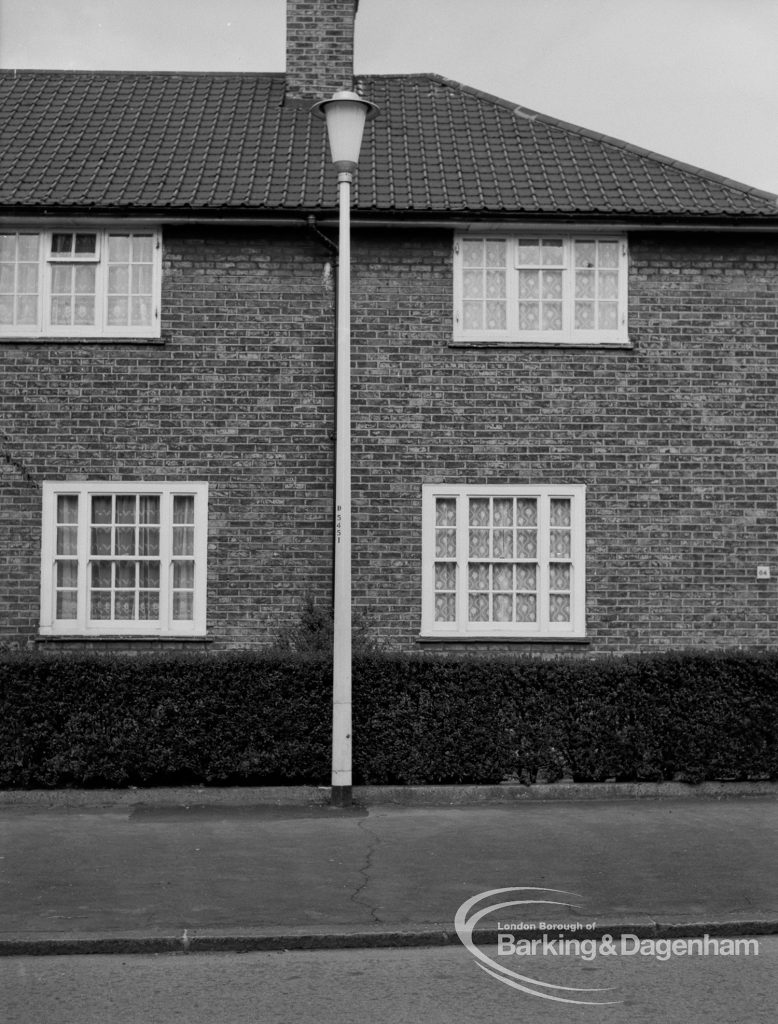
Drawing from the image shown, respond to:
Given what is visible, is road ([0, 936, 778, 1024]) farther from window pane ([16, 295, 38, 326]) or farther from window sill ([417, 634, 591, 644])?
window pane ([16, 295, 38, 326])

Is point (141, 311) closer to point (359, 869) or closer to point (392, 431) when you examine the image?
point (392, 431)

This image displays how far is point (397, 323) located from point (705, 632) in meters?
4.69

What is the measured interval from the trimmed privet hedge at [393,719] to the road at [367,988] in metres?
4.60

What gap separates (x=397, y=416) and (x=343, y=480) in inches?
115

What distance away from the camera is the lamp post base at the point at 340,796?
11.3 meters

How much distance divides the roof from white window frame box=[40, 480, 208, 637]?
9.62ft

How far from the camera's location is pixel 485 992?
641 centimetres

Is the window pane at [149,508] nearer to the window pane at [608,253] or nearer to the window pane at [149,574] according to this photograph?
the window pane at [149,574]

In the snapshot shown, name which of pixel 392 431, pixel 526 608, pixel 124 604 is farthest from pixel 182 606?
pixel 526 608

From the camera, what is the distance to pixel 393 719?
1182 cm

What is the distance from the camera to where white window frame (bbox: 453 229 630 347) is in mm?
14461

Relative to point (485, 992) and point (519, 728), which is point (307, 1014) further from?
point (519, 728)

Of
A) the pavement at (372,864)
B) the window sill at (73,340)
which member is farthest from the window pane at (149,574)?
the pavement at (372,864)

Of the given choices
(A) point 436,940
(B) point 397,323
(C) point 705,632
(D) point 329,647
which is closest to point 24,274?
(B) point 397,323
